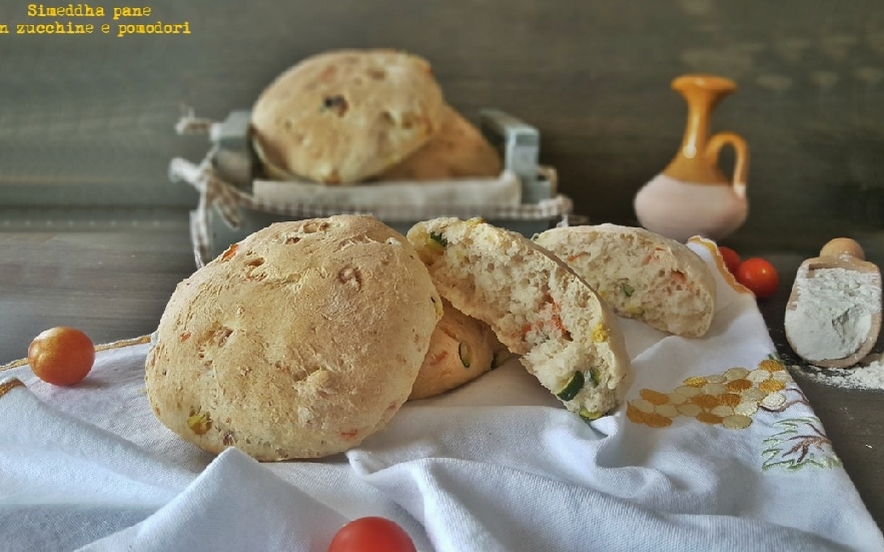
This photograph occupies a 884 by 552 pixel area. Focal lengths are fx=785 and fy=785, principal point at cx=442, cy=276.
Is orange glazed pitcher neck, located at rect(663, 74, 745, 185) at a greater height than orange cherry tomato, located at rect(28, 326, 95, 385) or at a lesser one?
greater

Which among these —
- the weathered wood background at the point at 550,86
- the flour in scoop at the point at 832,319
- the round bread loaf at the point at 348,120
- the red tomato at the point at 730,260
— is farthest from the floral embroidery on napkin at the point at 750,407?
the weathered wood background at the point at 550,86

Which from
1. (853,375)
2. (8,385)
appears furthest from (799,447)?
(8,385)

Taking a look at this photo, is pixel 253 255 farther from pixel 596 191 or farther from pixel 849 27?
pixel 849 27

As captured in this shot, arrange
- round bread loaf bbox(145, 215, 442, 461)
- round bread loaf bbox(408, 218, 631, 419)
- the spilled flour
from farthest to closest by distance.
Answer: the spilled flour, round bread loaf bbox(408, 218, 631, 419), round bread loaf bbox(145, 215, 442, 461)

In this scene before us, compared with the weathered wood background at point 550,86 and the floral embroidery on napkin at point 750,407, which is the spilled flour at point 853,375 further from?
the weathered wood background at point 550,86

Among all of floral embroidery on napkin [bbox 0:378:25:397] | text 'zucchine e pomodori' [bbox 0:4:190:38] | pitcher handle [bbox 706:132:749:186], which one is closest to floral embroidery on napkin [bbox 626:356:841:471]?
floral embroidery on napkin [bbox 0:378:25:397]

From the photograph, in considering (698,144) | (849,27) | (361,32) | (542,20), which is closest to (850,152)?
(849,27)

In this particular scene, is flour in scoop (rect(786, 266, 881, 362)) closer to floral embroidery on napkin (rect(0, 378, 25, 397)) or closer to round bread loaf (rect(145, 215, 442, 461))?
round bread loaf (rect(145, 215, 442, 461))
